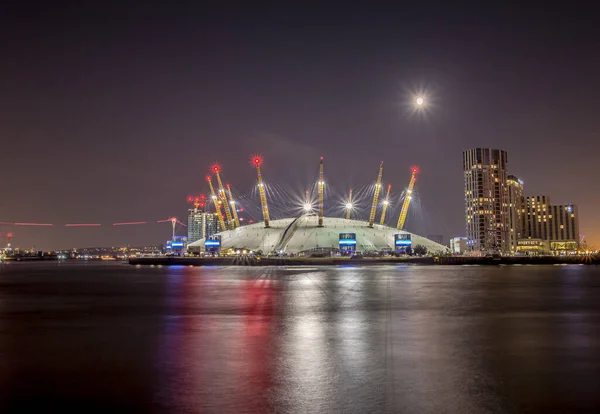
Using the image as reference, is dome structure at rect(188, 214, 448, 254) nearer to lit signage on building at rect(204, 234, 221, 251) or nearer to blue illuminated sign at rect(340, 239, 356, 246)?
blue illuminated sign at rect(340, 239, 356, 246)

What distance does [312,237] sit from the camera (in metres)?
174

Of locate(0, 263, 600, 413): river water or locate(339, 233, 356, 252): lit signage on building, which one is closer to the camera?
locate(0, 263, 600, 413): river water

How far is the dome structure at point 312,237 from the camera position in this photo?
170 m

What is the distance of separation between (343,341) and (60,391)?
9505 mm

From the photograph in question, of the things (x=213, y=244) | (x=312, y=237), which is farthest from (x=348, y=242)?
(x=213, y=244)

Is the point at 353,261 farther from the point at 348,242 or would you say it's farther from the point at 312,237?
the point at 312,237

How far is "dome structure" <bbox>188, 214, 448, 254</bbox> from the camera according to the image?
17050 centimetres

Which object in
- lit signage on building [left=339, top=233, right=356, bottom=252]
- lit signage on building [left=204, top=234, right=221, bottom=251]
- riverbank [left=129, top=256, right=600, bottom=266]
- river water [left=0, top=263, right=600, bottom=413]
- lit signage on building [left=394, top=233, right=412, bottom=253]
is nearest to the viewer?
river water [left=0, top=263, right=600, bottom=413]

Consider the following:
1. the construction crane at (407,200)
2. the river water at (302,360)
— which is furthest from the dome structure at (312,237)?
the river water at (302,360)

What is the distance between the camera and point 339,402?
433 inches

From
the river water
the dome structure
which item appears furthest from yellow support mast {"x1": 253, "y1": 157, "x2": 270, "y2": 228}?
the river water

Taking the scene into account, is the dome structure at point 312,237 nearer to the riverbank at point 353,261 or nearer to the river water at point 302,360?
the riverbank at point 353,261

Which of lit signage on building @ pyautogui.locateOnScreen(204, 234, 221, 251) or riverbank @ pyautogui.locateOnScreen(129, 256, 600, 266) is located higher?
lit signage on building @ pyautogui.locateOnScreen(204, 234, 221, 251)

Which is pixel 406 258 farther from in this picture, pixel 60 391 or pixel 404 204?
pixel 60 391
